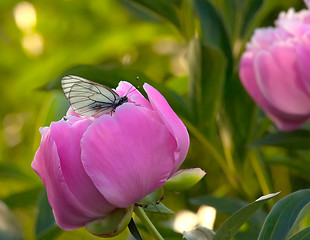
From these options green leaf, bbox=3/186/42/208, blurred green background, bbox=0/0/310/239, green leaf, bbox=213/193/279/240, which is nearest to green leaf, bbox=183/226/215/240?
green leaf, bbox=213/193/279/240

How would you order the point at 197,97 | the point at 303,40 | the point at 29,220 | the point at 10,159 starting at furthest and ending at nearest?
the point at 10,159 < the point at 29,220 < the point at 197,97 < the point at 303,40

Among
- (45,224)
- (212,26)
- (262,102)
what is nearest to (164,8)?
(212,26)

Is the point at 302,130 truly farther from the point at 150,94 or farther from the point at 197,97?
the point at 150,94

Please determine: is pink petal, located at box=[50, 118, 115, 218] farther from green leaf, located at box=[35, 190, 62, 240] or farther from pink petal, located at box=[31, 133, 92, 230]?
green leaf, located at box=[35, 190, 62, 240]

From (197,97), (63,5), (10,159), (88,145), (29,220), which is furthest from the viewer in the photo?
(63,5)

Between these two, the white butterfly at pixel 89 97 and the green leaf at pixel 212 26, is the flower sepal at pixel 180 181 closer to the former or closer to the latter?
the white butterfly at pixel 89 97

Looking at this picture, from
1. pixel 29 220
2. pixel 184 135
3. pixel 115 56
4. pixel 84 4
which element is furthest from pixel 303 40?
pixel 84 4

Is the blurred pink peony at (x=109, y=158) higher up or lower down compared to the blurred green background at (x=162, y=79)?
higher up

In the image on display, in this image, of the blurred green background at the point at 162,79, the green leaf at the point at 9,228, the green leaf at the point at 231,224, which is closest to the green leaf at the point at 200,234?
the green leaf at the point at 231,224
